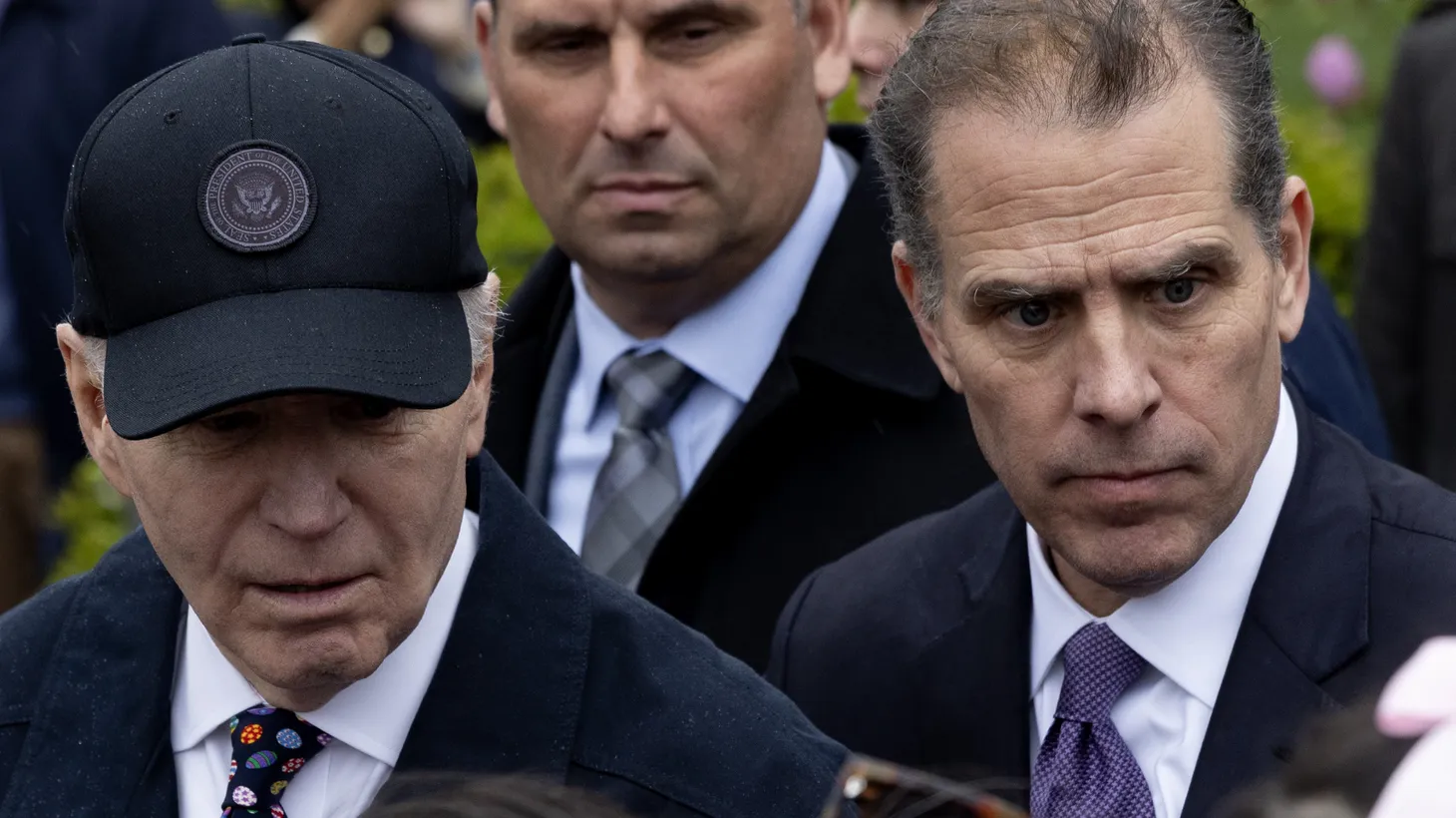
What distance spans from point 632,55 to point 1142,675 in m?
1.61

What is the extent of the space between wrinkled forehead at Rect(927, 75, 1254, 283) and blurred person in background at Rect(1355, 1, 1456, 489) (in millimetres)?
2770

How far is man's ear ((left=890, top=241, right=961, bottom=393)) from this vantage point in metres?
3.17

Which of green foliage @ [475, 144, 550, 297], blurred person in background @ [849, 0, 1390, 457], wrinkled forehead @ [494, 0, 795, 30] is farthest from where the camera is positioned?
green foliage @ [475, 144, 550, 297]

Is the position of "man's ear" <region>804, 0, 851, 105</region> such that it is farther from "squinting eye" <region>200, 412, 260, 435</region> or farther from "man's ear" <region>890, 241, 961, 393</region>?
"squinting eye" <region>200, 412, 260, 435</region>

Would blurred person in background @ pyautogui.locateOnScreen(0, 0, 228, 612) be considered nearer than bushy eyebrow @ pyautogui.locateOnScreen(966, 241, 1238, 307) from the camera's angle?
No

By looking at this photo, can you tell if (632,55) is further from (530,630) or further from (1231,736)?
(1231,736)

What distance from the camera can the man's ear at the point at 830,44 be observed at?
4.29m

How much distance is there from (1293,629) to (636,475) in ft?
4.66

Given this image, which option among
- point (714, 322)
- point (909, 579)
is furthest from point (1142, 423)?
point (714, 322)

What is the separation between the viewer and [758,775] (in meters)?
2.76

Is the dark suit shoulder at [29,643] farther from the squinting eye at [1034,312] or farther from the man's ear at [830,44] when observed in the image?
the man's ear at [830,44]

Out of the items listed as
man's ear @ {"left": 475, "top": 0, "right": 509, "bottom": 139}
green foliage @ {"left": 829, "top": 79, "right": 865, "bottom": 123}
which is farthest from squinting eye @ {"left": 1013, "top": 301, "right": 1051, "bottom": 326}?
green foliage @ {"left": 829, "top": 79, "right": 865, "bottom": 123}

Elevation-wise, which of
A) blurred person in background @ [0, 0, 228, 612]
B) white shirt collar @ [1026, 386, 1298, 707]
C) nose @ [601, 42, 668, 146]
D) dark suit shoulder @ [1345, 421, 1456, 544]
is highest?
dark suit shoulder @ [1345, 421, 1456, 544]

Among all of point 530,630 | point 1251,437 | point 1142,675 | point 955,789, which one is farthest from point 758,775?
point 955,789
